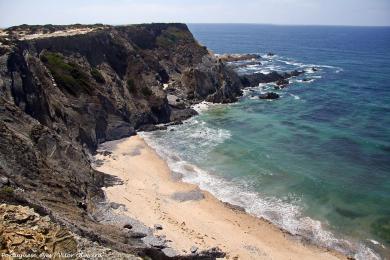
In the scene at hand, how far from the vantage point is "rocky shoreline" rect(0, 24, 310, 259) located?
22.3 m

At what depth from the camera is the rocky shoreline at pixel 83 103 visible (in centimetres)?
2231

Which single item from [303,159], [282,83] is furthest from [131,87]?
[282,83]

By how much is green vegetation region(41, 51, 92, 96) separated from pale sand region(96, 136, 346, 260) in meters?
11.3

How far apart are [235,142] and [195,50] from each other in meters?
51.7

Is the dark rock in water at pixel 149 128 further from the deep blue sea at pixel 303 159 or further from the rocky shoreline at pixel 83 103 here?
the deep blue sea at pixel 303 159

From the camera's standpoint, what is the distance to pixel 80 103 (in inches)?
1785

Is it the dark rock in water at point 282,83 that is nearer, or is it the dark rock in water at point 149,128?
the dark rock in water at point 149,128

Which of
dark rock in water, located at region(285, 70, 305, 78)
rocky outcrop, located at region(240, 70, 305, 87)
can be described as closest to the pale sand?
rocky outcrop, located at region(240, 70, 305, 87)

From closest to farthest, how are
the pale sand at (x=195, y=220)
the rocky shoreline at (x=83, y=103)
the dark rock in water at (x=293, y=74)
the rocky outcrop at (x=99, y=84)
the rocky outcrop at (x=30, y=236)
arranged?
the rocky outcrop at (x=30, y=236), the rocky shoreline at (x=83, y=103), the pale sand at (x=195, y=220), the rocky outcrop at (x=99, y=84), the dark rock in water at (x=293, y=74)

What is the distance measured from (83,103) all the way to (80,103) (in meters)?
0.51

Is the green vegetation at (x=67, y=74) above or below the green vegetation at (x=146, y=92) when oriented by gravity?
above

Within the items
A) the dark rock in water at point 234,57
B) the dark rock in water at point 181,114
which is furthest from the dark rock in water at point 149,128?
the dark rock in water at point 234,57

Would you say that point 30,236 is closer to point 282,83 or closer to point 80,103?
point 80,103

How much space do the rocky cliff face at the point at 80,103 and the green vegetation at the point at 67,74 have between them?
0.42ft
